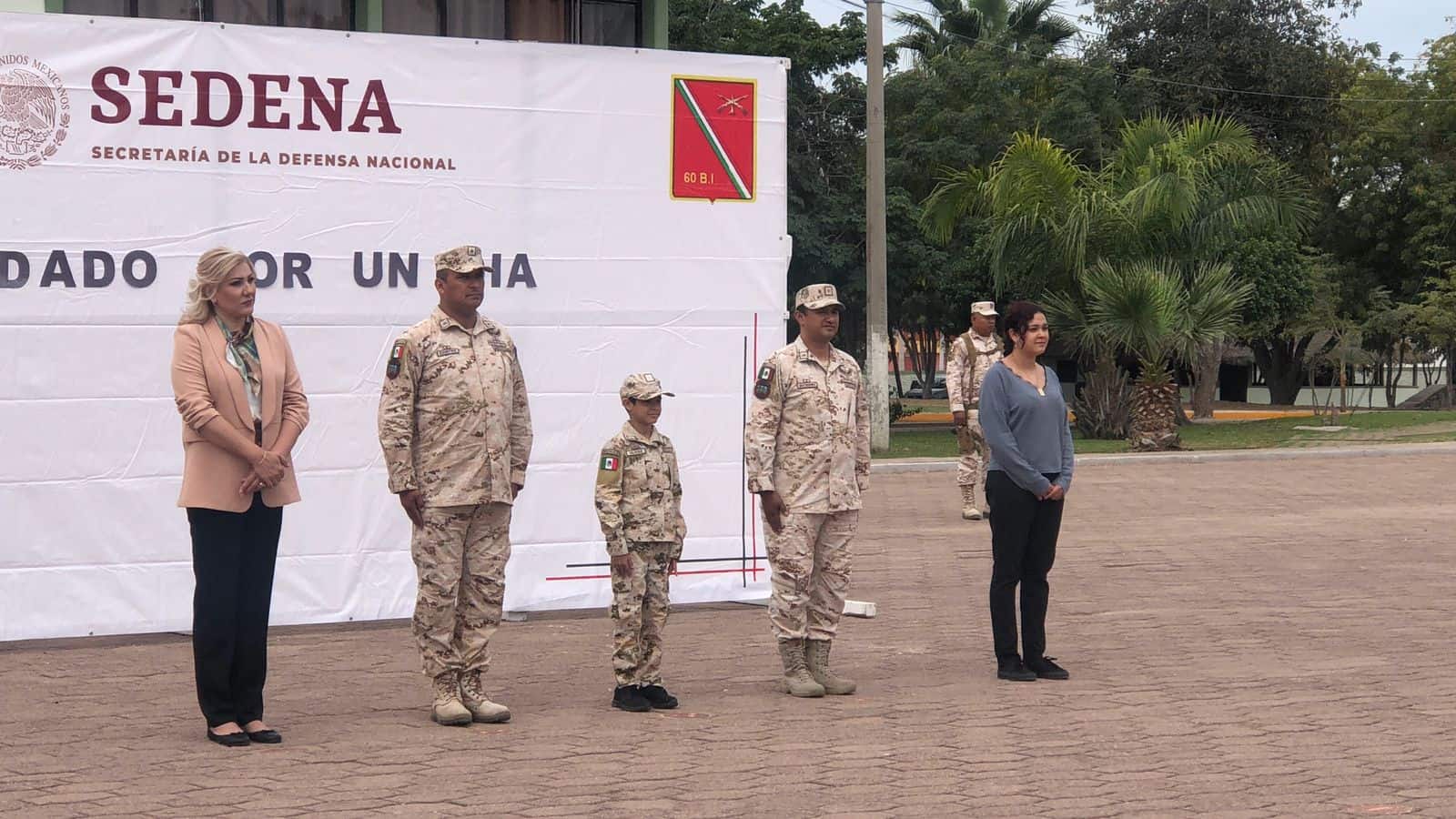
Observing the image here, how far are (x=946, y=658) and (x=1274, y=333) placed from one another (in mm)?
40226

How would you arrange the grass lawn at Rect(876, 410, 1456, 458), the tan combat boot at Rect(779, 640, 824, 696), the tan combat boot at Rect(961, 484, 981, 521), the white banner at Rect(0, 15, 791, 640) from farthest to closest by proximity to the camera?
the grass lawn at Rect(876, 410, 1456, 458) → the tan combat boot at Rect(961, 484, 981, 521) → the white banner at Rect(0, 15, 791, 640) → the tan combat boot at Rect(779, 640, 824, 696)

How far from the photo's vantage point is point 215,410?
6.53 metres

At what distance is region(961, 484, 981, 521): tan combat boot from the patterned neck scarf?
387 inches

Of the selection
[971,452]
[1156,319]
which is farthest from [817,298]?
[1156,319]

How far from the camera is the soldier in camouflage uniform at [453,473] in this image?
6.94m

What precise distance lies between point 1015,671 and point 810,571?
A: 1148mm

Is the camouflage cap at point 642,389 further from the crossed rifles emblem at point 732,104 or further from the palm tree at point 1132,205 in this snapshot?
the palm tree at point 1132,205

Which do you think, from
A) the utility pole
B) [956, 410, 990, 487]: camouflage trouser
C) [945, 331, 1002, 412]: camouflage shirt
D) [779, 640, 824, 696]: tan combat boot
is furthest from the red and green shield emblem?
the utility pole

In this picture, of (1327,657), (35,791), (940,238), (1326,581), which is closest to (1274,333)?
(940,238)

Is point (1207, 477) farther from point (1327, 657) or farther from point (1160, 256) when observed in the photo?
point (1327, 657)

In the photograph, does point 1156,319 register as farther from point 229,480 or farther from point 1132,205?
point 229,480

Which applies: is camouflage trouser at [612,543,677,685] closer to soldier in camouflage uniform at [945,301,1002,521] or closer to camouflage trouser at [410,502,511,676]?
camouflage trouser at [410,502,511,676]

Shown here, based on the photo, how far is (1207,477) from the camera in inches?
816

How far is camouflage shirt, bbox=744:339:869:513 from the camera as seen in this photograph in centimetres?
766
